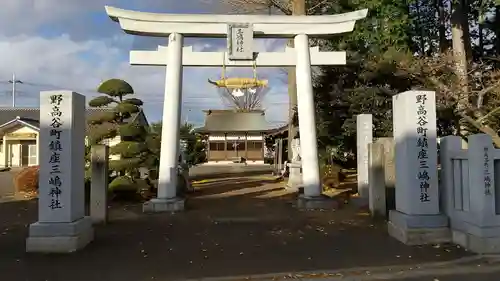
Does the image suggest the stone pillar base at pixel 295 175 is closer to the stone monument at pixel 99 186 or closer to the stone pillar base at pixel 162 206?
the stone pillar base at pixel 162 206

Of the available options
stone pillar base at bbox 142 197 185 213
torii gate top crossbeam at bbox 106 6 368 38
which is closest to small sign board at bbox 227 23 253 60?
torii gate top crossbeam at bbox 106 6 368 38

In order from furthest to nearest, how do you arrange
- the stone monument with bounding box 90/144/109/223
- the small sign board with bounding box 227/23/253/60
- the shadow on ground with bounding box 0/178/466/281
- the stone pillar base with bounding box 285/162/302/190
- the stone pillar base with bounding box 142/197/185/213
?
the stone pillar base with bounding box 285/162/302/190, the small sign board with bounding box 227/23/253/60, the stone pillar base with bounding box 142/197/185/213, the stone monument with bounding box 90/144/109/223, the shadow on ground with bounding box 0/178/466/281

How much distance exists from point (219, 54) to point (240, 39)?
887 millimetres

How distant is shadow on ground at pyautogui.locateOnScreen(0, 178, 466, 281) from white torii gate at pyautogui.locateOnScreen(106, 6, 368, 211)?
1.46 m

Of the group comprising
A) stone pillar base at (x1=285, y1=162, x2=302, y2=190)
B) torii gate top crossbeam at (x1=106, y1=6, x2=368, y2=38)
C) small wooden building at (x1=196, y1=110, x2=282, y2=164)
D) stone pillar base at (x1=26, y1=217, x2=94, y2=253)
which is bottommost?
stone pillar base at (x1=26, y1=217, x2=94, y2=253)

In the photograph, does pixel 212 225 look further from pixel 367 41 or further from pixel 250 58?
pixel 367 41

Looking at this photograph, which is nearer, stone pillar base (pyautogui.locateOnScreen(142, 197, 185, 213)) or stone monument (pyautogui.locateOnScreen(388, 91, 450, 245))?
stone monument (pyautogui.locateOnScreen(388, 91, 450, 245))

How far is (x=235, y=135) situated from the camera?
147 feet

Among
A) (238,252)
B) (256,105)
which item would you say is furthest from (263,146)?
(238,252)

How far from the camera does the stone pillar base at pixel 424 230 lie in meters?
8.36

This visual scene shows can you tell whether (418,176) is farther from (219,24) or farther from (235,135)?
(235,135)

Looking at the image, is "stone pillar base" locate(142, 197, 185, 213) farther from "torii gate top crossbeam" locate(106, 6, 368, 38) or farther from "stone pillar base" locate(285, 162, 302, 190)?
"stone pillar base" locate(285, 162, 302, 190)

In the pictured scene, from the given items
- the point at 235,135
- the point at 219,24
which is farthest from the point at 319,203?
the point at 235,135

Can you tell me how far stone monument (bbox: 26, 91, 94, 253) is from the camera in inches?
317
